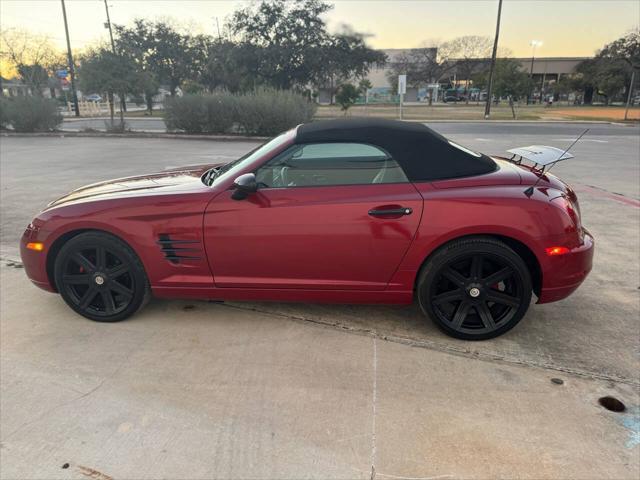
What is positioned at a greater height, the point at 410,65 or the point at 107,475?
the point at 410,65

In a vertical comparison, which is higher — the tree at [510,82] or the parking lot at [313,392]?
the tree at [510,82]

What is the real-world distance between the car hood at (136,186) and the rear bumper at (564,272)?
8.44 feet

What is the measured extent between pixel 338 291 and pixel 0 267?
3.61 meters

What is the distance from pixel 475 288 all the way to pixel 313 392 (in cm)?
129

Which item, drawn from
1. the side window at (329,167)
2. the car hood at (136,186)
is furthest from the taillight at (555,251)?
the car hood at (136,186)

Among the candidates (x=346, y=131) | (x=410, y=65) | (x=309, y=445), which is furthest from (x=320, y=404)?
(x=410, y=65)

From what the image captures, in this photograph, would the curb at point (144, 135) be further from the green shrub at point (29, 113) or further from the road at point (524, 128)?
the road at point (524, 128)

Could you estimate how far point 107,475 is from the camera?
204cm

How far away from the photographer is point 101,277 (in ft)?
10.8

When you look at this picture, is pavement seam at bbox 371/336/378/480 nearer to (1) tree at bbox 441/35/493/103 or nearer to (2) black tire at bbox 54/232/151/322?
(2) black tire at bbox 54/232/151/322

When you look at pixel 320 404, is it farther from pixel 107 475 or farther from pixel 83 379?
pixel 83 379

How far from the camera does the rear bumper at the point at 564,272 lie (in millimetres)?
2926

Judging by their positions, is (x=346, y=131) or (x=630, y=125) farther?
(x=630, y=125)

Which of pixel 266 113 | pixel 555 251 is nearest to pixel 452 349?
pixel 555 251
